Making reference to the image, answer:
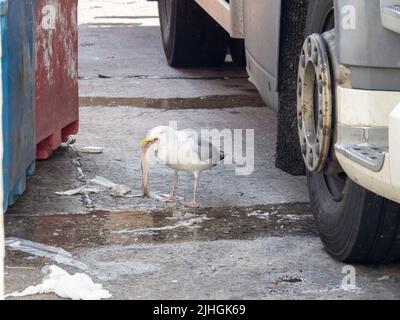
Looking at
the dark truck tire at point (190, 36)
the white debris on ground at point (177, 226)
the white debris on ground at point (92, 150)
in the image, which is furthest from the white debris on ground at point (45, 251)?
the dark truck tire at point (190, 36)

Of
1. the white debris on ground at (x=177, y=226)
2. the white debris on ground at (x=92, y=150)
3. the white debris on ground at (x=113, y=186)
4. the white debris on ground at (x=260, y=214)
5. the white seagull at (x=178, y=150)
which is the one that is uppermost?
the white seagull at (x=178, y=150)

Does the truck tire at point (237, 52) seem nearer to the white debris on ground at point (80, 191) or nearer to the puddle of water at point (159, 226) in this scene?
the white debris on ground at point (80, 191)

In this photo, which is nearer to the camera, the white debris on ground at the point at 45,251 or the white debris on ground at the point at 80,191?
the white debris on ground at the point at 45,251

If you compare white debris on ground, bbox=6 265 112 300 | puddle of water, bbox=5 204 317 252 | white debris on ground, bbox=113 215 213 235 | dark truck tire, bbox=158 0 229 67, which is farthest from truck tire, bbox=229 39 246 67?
white debris on ground, bbox=6 265 112 300

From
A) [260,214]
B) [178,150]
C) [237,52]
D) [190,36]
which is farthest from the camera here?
[237,52]

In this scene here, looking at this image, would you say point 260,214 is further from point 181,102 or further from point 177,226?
point 181,102

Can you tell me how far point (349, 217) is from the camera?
4.22 meters

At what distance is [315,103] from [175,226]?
104 cm

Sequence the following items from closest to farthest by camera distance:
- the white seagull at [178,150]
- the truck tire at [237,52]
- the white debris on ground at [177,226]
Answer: the white debris on ground at [177,226], the white seagull at [178,150], the truck tire at [237,52]

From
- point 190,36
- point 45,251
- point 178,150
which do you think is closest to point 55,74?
point 178,150

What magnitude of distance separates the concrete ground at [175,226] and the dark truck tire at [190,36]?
114 centimetres

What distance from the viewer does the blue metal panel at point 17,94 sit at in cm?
490

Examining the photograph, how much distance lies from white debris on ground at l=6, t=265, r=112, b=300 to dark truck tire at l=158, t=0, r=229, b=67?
4888 mm

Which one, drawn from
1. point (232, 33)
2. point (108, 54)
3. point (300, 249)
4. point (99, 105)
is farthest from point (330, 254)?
point (108, 54)
